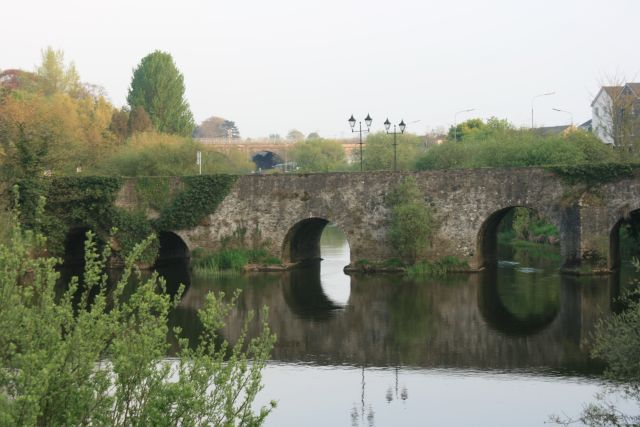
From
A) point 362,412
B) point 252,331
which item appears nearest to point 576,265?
point 252,331

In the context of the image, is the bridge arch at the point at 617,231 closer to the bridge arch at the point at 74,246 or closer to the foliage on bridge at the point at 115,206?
the foliage on bridge at the point at 115,206

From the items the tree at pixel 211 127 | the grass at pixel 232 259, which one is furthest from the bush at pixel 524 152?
the tree at pixel 211 127

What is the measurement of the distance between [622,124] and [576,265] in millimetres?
12024

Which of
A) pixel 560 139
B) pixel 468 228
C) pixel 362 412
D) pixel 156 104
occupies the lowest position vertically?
pixel 362 412

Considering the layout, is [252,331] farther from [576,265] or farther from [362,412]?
[576,265]

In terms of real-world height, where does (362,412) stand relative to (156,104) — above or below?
below

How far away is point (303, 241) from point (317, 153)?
48.6 meters

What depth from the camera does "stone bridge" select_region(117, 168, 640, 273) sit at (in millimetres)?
28000

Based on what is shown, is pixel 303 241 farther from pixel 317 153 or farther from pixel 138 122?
pixel 317 153

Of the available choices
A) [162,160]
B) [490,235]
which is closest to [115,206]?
[162,160]

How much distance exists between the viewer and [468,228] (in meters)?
29.8

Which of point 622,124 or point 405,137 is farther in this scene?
point 405,137

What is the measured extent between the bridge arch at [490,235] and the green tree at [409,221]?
1.77 m

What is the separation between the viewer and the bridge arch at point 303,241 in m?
32.0
